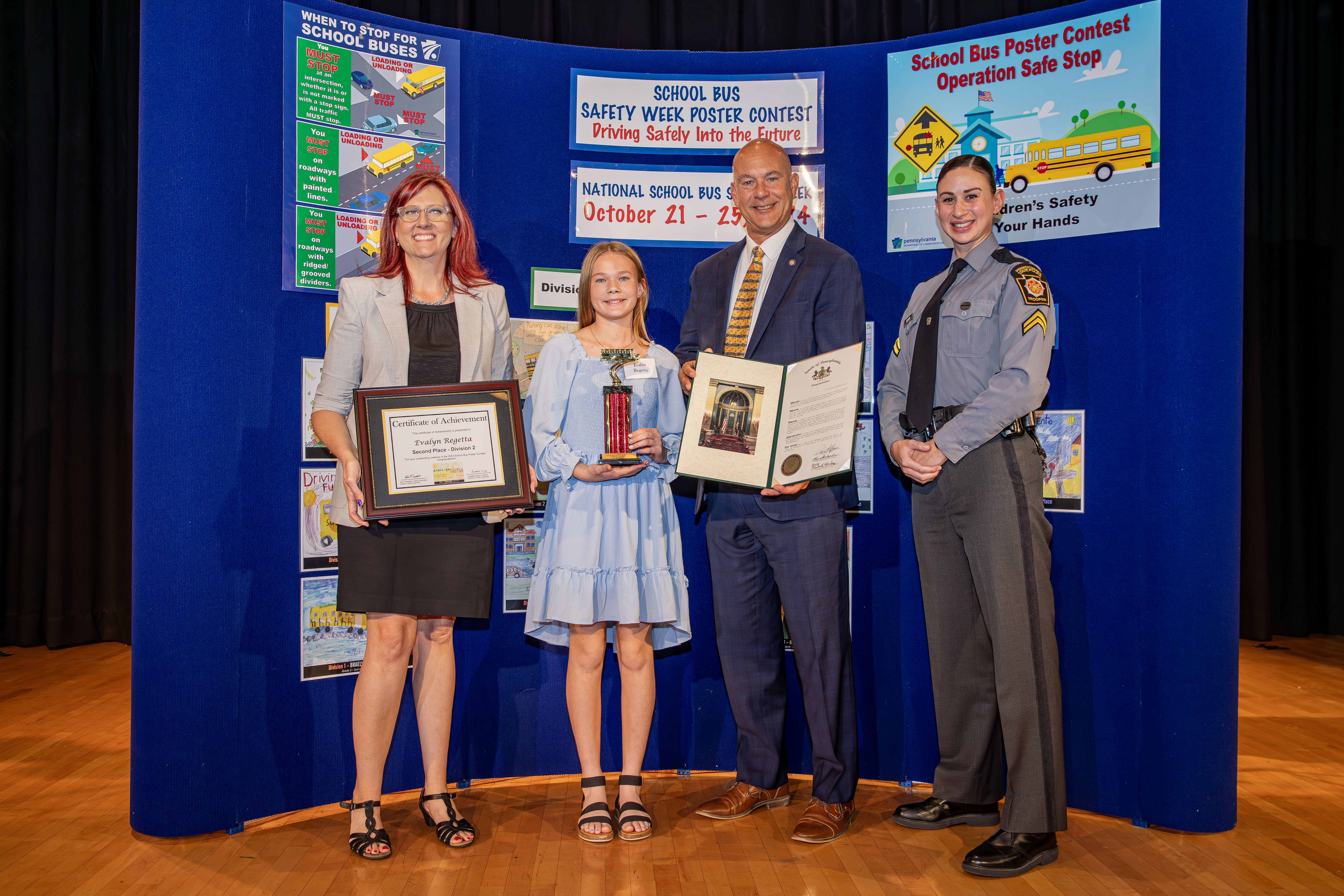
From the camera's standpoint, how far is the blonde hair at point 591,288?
2.96m

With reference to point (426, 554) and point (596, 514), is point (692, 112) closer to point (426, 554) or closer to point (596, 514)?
point (596, 514)

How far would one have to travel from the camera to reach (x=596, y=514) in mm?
2863

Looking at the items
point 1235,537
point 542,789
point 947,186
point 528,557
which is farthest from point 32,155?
point 1235,537

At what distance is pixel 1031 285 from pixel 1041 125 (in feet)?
2.56

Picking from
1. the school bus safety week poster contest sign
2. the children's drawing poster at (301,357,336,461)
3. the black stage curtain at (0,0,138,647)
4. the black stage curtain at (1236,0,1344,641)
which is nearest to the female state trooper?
the school bus safety week poster contest sign

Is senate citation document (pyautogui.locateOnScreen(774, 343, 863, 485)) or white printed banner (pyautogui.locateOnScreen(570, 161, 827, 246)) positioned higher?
white printed banner (pyautogui.locateOnScreen(570, 161, 827, 246))

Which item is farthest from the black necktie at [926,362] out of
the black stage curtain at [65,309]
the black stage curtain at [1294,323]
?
the black stage curtain at [65,309]

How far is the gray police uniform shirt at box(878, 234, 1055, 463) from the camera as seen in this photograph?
8.88 feet

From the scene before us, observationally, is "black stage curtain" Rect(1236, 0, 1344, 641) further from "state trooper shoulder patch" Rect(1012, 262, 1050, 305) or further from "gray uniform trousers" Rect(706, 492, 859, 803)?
"gray uniform trousers" Rect(706, 492, 859, 803)

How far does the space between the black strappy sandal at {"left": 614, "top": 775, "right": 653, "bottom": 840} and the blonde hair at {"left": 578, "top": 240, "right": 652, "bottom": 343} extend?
1507mm

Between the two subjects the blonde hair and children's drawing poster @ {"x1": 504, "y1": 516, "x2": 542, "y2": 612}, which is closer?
the blonde hair

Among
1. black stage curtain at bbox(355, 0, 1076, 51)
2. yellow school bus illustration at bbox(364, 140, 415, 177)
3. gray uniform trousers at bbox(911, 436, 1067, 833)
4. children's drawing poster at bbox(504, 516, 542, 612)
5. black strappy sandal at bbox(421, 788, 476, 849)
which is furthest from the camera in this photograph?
black stage curtain at bbox(355, 0, 1076, 51)

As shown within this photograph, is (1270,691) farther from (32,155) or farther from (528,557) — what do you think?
(32,155)

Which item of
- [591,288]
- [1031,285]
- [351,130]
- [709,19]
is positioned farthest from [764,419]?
[709,19]
